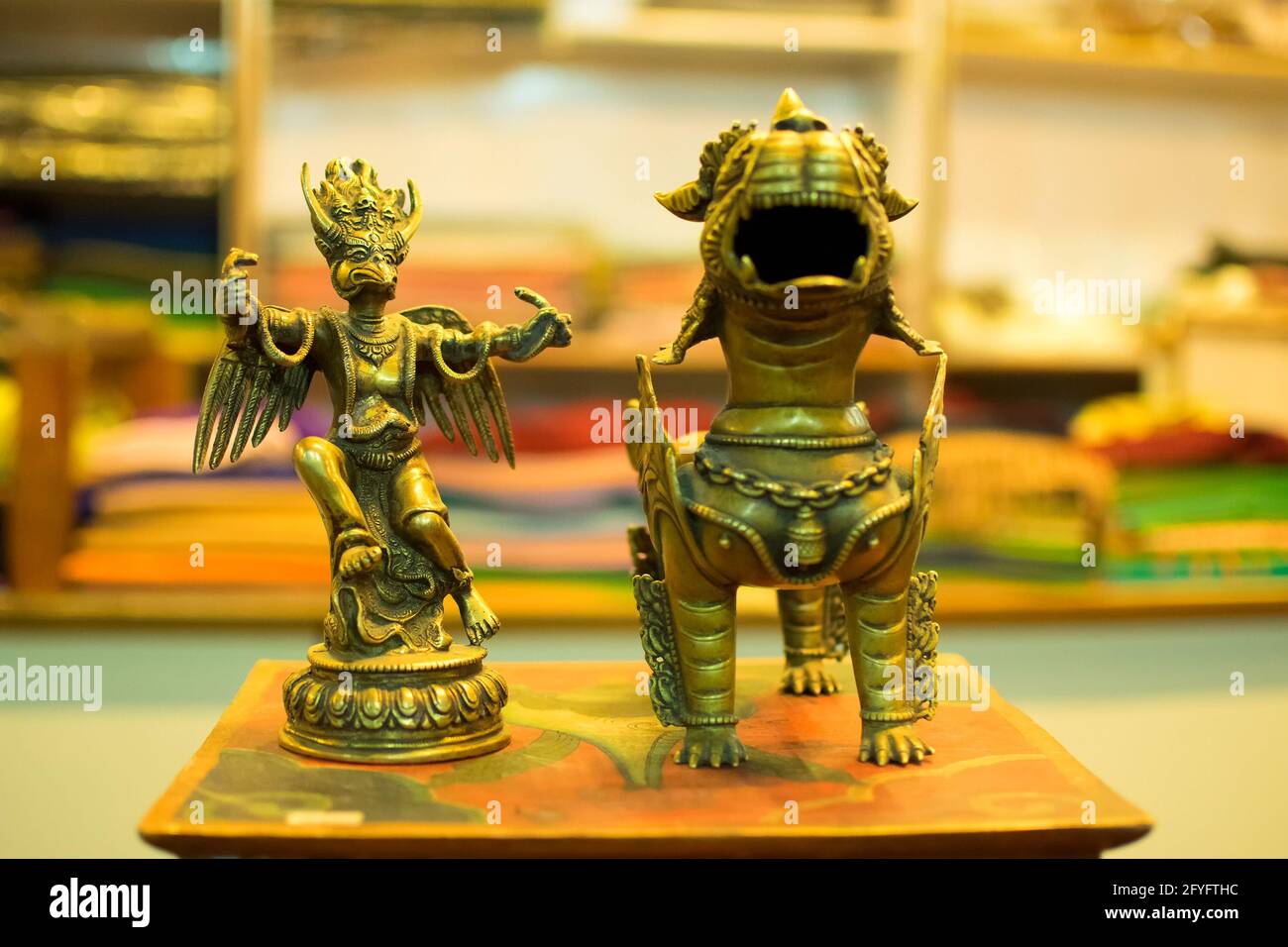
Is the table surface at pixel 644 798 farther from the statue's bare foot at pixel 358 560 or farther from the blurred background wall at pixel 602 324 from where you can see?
the blurred background wall at pixel 602 324

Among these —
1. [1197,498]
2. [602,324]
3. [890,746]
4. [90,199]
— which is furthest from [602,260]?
[890,746]

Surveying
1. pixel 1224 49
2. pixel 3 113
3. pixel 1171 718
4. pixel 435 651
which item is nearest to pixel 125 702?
pixel 3 113

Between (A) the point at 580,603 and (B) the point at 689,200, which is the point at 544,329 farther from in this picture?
(A) the point at 580,603

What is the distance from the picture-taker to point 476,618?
133cm

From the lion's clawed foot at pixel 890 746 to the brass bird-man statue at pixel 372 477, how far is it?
33 cm

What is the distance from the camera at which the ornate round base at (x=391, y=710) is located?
49.9 inches

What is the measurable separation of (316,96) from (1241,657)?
1961mm

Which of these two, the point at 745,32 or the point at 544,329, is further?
the point at 745,32

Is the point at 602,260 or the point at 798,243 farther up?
the point at 602,260

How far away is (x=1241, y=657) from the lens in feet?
8.49

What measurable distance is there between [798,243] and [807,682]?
487 millimetres

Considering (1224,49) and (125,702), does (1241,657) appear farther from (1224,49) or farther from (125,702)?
(125,702)

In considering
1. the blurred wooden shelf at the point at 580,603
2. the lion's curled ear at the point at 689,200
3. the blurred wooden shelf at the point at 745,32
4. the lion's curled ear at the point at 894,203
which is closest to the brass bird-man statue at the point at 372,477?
the lion's curled ear at the point at 689,200

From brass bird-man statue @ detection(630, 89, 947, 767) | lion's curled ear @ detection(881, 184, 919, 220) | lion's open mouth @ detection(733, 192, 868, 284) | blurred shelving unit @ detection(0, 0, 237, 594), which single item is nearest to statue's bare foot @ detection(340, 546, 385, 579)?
brass bird-man statue @ detection(630, 89, 947, 767)
